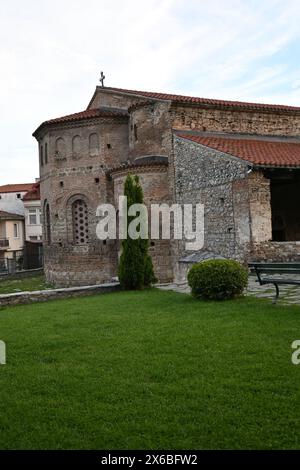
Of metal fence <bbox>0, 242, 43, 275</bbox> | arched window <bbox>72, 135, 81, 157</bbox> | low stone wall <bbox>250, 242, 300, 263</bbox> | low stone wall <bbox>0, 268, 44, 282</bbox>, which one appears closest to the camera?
low stone wall <bbox>250, 242, 300, 263</bbox>

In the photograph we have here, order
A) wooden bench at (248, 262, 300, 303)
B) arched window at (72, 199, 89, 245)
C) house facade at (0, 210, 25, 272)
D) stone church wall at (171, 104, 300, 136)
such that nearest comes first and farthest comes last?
wooden bench at (248, 262, 300, 303), stone church wall at (171, 104, 300, 136), arched window at (72, 199, 89, 245), house facade at (0, 210, 25, 272)

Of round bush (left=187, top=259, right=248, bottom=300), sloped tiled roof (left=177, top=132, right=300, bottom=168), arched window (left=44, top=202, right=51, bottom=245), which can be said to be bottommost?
round bush (left=187, top=259, right=248, bottom=300)

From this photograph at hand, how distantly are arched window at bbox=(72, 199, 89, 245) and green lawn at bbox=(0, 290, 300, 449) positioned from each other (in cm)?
1156

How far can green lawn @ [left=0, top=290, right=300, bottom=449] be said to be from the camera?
333 centimetres

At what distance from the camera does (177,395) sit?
402 cm

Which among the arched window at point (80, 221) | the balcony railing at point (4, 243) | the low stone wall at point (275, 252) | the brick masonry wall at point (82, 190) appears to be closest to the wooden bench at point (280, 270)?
the low stone wall at point (275, 252)

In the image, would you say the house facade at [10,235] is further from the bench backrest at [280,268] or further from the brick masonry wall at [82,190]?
the bench backrest at [280,268]

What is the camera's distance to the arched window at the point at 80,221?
753 inches

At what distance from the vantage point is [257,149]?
14.5 metres

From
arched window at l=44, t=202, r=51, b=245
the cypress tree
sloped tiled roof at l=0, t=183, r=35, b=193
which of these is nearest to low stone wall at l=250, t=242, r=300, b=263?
the cypress tree

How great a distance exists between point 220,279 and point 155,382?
4649 millimetres

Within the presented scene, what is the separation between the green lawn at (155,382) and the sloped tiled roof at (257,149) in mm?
5983

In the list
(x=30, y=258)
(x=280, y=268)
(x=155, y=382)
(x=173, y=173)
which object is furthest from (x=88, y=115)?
(x=30, y=258)

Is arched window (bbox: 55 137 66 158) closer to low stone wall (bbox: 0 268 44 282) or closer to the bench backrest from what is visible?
low stone wall (bbox: 0 268 44 282)
